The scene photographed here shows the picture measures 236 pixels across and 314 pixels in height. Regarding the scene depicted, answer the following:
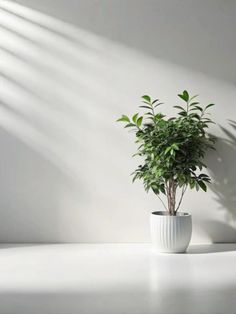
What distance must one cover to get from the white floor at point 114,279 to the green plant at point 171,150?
46cm

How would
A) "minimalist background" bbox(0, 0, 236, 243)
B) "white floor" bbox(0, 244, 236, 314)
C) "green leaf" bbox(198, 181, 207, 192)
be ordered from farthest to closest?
1. "minimalist background" bbox(0, 0, 236, 243)
2. "green leaf" bbox(198, 181, 207, 192)
3. "white floor" bbox(0, 244, 236, 314)

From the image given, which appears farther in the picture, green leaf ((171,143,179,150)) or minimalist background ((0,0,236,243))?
minimalist background ((0,0,236,243))

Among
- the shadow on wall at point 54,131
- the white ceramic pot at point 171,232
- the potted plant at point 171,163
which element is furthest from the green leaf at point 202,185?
the shadow on wall at point 54,131

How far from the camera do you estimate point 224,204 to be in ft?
11.1

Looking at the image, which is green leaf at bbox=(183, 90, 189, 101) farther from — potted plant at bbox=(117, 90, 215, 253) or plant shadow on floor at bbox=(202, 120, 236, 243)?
plant shadow on floor at bbox=(202, 120, 236, 243)

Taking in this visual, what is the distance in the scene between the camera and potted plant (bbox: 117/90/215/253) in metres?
3.03

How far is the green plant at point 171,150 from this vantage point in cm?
303

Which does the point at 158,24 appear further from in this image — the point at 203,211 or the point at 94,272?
the point at 94,272

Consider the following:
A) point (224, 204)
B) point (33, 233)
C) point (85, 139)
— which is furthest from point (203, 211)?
point (33, 233)

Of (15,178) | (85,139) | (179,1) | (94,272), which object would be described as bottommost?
(94,272)

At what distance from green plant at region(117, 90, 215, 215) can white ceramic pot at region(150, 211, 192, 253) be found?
0.13 m

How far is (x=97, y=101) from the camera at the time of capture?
334 cm

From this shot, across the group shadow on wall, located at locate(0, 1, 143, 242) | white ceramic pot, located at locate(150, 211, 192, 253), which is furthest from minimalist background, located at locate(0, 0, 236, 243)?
white ceramic pot, located at locate(150, 211, 192, 253)

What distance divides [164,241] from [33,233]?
3.23ft
